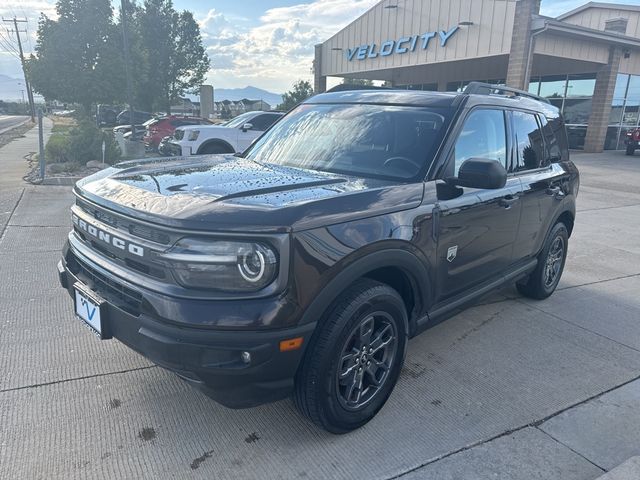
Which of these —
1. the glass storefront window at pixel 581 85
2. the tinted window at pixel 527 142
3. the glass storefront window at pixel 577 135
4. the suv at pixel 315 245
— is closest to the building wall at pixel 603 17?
the glass storefront window at pixel 581 85

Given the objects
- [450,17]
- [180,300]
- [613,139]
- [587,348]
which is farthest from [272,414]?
[613,139]

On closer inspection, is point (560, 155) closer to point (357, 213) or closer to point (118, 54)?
point (357, 213)

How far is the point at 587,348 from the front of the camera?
12.6 feet

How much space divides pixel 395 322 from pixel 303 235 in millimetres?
893

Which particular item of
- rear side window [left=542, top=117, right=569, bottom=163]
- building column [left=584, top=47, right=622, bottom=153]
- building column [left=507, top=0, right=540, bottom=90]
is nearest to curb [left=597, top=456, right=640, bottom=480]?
rear side window [left=542, top=117, right=569, bottom=163]

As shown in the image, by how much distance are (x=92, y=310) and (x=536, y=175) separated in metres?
3.46

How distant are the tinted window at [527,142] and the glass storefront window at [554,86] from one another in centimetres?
2116

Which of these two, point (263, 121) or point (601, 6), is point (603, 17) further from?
point (263, 121)

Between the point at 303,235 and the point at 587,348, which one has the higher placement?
the point at 303,235

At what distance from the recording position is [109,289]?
250cm

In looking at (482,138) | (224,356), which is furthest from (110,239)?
(482,138)

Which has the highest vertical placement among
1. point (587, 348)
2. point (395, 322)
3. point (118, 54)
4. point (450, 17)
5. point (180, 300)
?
point (450, 17)

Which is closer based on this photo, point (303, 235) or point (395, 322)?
point (303, 235)

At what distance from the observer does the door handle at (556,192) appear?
4.27 meters
